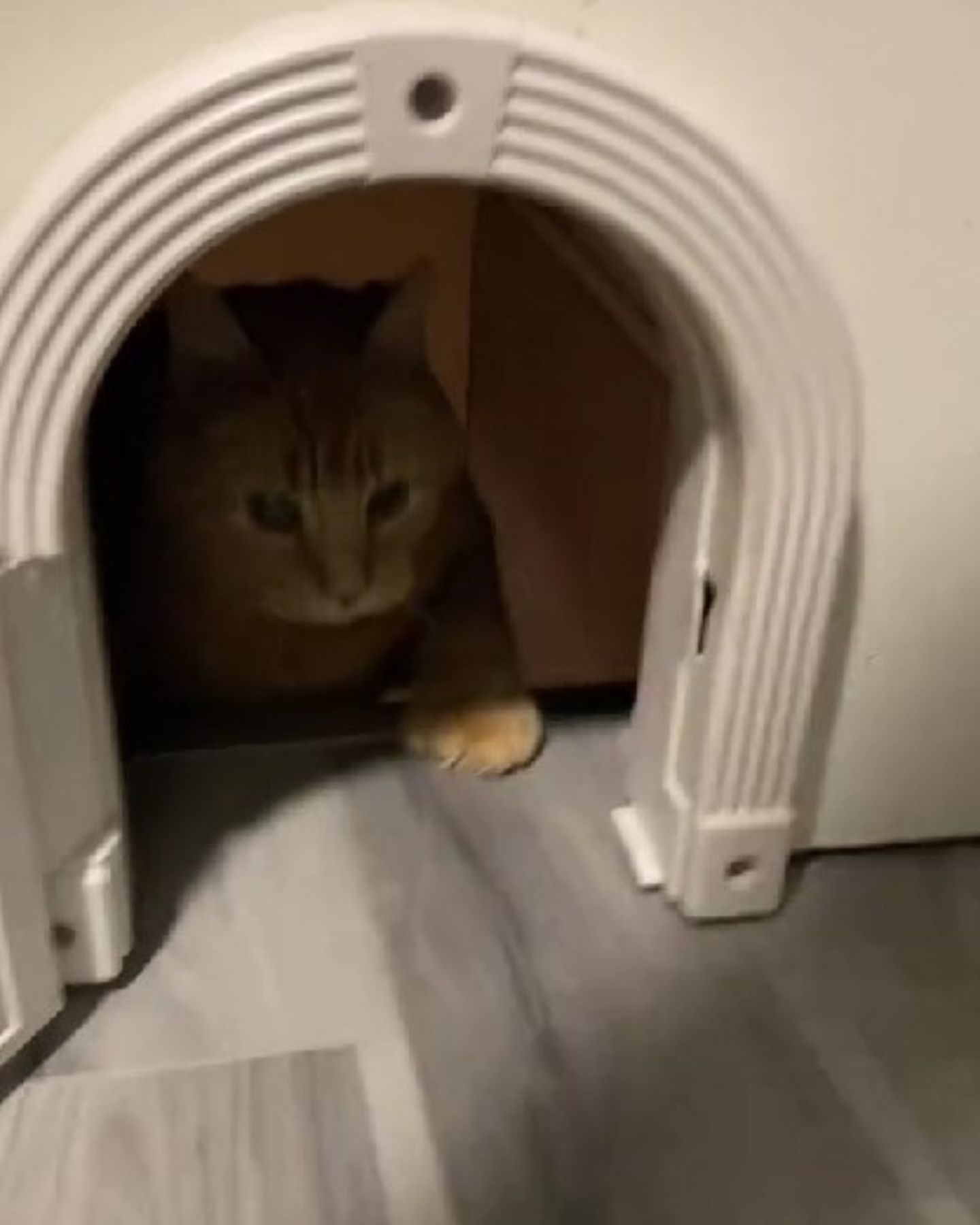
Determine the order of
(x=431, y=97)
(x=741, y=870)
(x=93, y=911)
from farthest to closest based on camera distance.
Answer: (x=741, y=870)
(x=93, y=911)
(x=431, y=97)

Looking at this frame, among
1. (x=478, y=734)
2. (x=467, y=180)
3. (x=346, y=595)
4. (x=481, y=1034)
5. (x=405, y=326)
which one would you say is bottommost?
(x=481, y=1034)

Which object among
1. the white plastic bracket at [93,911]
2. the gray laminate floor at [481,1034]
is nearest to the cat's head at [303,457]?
the gray laminate floor at [481,1034]

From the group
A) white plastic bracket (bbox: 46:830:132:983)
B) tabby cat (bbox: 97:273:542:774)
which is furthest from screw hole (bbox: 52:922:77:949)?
tabby cat (bbox: 97:273:542:774)

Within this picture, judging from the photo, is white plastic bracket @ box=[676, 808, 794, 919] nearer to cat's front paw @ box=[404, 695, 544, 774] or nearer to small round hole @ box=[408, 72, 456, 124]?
cat's front paw @ box=[404, 695, 544, 774]

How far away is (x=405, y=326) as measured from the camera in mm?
1352

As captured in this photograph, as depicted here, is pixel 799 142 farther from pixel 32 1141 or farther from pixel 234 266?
pixel 234 266

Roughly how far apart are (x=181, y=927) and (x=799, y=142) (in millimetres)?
645

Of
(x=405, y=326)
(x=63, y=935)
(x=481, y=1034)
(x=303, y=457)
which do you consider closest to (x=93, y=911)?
(x=63, y=935)

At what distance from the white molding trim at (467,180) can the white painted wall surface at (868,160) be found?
2 centimetres

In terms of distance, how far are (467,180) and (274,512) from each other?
0.41 m

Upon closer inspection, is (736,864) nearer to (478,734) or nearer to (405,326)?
(478,734)

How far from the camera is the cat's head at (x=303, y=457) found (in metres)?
1.30

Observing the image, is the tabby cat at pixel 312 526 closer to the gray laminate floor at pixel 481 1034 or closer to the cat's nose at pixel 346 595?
the cat's nose at pixel 346 595

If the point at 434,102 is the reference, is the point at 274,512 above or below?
below
